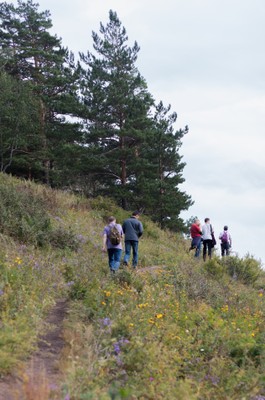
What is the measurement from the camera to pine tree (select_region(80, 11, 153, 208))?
945 inches

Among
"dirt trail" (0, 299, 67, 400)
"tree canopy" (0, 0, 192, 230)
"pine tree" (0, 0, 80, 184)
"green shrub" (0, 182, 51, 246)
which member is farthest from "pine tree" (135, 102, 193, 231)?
"dirt trail" (0, 299, 67, 400)

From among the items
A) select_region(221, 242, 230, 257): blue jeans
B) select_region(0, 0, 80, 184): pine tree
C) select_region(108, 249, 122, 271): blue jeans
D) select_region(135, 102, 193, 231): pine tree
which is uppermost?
select_region(0, 0, 80, 184): pine tree

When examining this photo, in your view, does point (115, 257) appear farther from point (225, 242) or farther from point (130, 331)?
point (225, 242)

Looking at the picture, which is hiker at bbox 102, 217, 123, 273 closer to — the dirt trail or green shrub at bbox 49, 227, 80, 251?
green shrub at bbox 49, 227, 80, 251

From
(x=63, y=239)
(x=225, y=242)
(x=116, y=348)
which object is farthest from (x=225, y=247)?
(x=116, y=348)

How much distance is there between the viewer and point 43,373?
141 inches

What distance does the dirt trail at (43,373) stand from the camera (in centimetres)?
344

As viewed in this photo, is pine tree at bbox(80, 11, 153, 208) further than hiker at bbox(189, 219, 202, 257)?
Yes

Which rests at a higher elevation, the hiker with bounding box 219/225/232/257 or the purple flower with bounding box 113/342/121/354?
the hiker with bounding box 219/225/232/257

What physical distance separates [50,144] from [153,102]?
688 cm

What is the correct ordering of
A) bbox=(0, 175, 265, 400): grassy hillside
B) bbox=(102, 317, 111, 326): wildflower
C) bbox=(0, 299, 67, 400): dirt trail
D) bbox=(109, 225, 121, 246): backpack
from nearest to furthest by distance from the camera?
bbox=(0, 299, 67, 400): dirt trail < bbox=(0, 175, 265, 400): grassy hillside < bbox=(102, 317, 111, 326): wildflower < bbox=(109, 225, 121, 246): backpack

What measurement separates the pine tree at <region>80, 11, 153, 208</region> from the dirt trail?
1769 cm

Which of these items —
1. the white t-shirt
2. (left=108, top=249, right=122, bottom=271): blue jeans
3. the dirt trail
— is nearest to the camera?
the dirt trail

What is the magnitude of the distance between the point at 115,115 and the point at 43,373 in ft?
72.5
